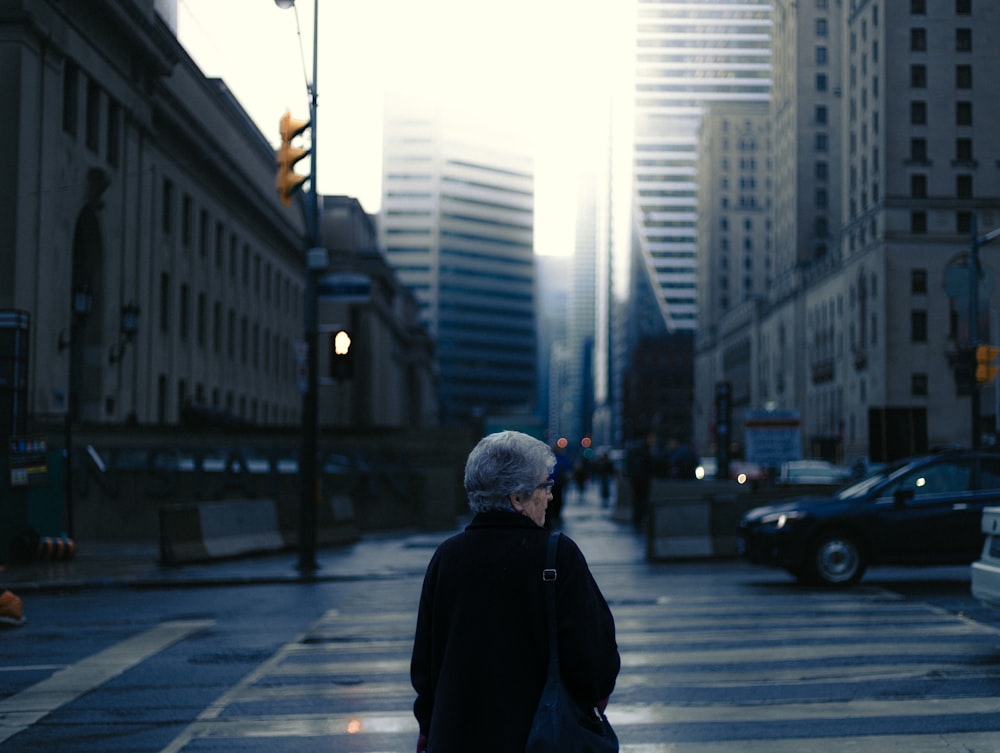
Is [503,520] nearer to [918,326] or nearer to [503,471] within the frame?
[503,471]

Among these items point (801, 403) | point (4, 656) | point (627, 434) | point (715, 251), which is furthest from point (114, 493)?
point (715, 251)

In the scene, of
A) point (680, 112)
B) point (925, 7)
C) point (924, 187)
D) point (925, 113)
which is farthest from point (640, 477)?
point (680, 112)

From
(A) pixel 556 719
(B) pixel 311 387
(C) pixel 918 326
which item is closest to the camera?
(A) pixel 556 719

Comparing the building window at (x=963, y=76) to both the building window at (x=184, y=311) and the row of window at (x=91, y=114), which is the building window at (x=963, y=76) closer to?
the building window at (x=184, y=311)

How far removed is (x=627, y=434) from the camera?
85812 mm

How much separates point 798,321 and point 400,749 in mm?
106417

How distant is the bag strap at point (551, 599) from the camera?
370cm

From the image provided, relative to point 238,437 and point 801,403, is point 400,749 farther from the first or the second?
point 801,403

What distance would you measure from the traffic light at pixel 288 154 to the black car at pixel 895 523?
7932mm

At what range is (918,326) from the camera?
8188 centimetres

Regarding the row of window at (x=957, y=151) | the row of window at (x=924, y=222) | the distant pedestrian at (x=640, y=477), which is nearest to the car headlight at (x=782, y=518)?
the distant pedestrian at (x=640, y=477)

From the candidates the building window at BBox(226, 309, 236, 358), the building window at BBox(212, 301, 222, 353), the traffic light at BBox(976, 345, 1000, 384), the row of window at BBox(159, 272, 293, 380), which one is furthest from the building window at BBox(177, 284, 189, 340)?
the traffic light at BBox(976, 345, 1000, 384)

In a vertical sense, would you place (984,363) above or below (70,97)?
below

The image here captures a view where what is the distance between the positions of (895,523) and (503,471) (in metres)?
12.6
